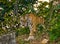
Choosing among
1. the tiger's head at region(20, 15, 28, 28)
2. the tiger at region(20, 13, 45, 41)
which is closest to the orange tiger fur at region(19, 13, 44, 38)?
the tiger at region(20, 13, 45, 41)

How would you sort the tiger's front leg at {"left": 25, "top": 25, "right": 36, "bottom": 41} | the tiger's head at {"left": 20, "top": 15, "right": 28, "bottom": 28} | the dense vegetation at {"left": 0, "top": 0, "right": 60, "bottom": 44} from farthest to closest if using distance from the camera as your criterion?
the tiger's head at {"left": 20, "top": 15, "right": 28, "bottom": 28} < the dense vegetation at {"left": 0, "top": 0, "right": 60, "bottom": 44} < the tiger's front leg at {"left": 25, "top": 25, "right": 36, "bottom": 41}

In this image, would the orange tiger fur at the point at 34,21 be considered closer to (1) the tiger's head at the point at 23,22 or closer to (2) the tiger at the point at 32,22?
(2) the tiger at the point at 32,22

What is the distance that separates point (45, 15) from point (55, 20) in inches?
11.3

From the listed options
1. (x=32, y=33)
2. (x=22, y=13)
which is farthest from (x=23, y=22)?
(x=32, y=33)

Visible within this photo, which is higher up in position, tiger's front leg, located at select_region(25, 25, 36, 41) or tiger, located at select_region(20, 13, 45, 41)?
tiger, located at select_region(20, 13, 45, 41)

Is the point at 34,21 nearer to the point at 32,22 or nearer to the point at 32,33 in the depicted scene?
the point at 32,22

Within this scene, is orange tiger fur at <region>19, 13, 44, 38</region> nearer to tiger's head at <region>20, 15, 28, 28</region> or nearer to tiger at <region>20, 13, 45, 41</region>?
tiger at <region>20, 13, 45, 41</region>

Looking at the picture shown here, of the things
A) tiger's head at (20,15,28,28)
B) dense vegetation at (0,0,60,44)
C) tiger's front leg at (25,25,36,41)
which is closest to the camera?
tiger's front leg at (25,25,36,41)

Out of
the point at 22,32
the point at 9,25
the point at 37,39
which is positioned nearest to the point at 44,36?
the point at 37,39

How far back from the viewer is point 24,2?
517 cm

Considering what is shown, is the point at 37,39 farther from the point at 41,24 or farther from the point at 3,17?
the point at 3,17

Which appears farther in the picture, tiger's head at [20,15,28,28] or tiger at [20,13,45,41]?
tiger's head at [20,15,28,28]

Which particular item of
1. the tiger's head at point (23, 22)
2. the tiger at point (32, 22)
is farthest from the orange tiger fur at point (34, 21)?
the tiger's head at point (23, 22)

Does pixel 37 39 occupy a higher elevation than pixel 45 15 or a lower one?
lower
